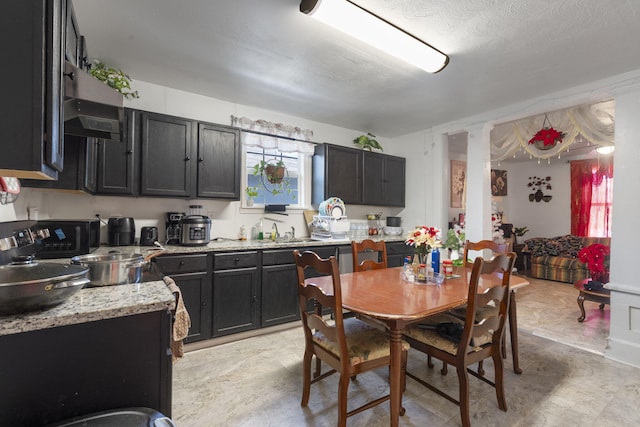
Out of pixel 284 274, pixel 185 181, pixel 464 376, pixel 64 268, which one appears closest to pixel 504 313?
pixel 464 376

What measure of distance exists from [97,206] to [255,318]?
1823 mm

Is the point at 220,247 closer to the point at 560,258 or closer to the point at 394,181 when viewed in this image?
the point at 394,181

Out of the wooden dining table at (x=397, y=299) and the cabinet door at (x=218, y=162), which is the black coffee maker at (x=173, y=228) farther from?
the wooden dining table at (x=397, y=299)

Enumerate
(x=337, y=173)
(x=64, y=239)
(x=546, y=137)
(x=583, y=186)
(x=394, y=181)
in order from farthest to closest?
(x=583, y=186) < (x=394, y=181) < (x=337, y=173) < (x=546, y=137) < (x=64, y=239)

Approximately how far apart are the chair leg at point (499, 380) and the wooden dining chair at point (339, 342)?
0.57 metres

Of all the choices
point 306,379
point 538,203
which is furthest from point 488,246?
point 538,203

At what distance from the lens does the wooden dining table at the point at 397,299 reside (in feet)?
5.05

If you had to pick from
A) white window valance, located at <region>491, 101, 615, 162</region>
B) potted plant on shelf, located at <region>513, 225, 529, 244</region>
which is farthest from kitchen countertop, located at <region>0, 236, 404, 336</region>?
potted plant on shelf, located at <region>513, 225, 529, 244</region>

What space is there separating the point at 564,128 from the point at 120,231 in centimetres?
475

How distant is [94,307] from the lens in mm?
1025

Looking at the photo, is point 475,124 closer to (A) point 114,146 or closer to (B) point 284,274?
(B) point 284,274

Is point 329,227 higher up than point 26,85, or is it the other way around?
point 26,85

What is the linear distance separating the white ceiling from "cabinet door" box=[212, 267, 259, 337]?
1893 mm

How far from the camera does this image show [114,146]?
2629 mm
